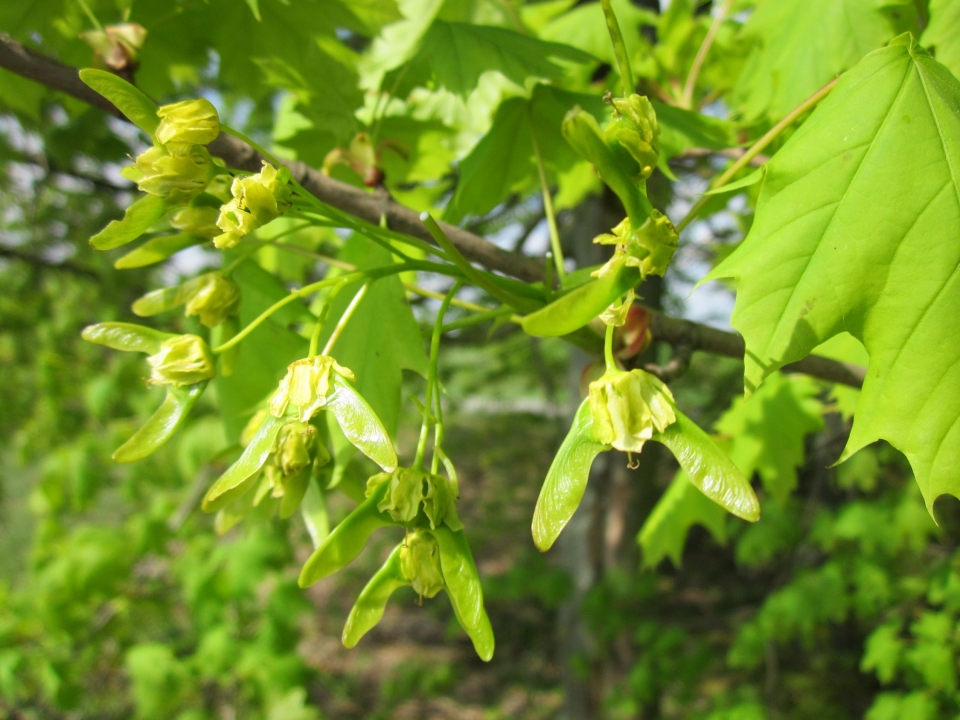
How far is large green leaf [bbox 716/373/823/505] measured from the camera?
71.7 inches

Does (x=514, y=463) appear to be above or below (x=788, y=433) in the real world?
below

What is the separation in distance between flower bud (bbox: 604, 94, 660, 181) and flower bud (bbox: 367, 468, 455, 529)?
432mm

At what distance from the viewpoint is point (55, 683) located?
2975mm

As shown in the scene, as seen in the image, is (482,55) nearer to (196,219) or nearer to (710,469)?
(196,219)

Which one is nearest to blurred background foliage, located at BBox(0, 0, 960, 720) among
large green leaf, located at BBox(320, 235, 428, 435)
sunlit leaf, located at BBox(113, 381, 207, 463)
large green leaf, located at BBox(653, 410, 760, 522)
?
large green leaf, located at BBox(320, 235, 428, 435)

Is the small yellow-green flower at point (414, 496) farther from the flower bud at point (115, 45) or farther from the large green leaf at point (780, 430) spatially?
the large green leaf at point (780, 430)

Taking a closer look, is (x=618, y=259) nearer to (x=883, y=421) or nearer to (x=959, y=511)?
(x=883, y=421)

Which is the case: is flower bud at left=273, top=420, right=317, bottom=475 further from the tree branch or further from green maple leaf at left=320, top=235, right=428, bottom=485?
the tree branch

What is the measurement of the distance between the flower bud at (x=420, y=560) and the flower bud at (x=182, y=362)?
36cm

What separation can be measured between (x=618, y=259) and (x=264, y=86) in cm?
133

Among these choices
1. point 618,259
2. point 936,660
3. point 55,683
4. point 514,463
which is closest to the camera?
point 618,259

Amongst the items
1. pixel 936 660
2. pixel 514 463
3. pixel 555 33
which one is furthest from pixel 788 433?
pixel 514 463

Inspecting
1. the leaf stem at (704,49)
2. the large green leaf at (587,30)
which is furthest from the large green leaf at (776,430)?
the large green leaf at (587,30)

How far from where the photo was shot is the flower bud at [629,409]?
67cm
